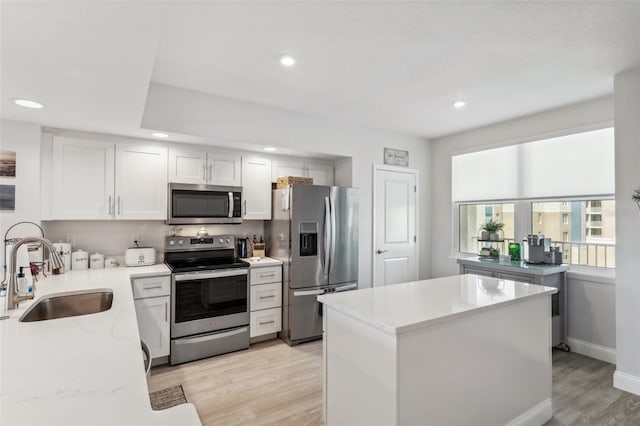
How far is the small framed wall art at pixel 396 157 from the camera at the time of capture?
14.9ft

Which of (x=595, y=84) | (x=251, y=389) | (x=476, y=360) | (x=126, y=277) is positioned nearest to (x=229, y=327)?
(x=251, y=389)

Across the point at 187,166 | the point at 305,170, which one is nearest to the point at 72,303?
the point at 187,166

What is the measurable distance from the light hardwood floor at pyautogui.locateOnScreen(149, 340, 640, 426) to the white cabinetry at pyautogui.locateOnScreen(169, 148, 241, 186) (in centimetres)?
182

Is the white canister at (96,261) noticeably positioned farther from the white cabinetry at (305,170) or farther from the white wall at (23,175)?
the white cabinetry at (305,170)

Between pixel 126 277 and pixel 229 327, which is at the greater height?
pixel 126 277

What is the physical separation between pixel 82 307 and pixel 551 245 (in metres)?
4.50

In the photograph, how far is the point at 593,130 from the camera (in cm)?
334

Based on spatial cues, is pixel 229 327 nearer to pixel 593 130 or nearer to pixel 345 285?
pixel 345 285

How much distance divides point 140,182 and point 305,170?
188 cm

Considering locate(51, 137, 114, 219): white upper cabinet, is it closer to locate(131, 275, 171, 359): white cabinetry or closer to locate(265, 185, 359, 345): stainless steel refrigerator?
locate(131, 275, 171, 359): white cabinetry

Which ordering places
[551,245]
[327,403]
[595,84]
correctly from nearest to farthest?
[327,403] → [595,84] → [551,245]

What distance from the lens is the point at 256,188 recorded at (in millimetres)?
3844

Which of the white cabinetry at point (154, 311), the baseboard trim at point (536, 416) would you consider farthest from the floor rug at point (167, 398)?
the baseboard trim at point (536, 416)

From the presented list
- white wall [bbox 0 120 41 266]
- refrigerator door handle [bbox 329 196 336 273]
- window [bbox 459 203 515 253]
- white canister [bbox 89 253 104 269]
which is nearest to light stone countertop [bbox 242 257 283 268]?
refrigerator door handle [bbox 329 196 336 273]
